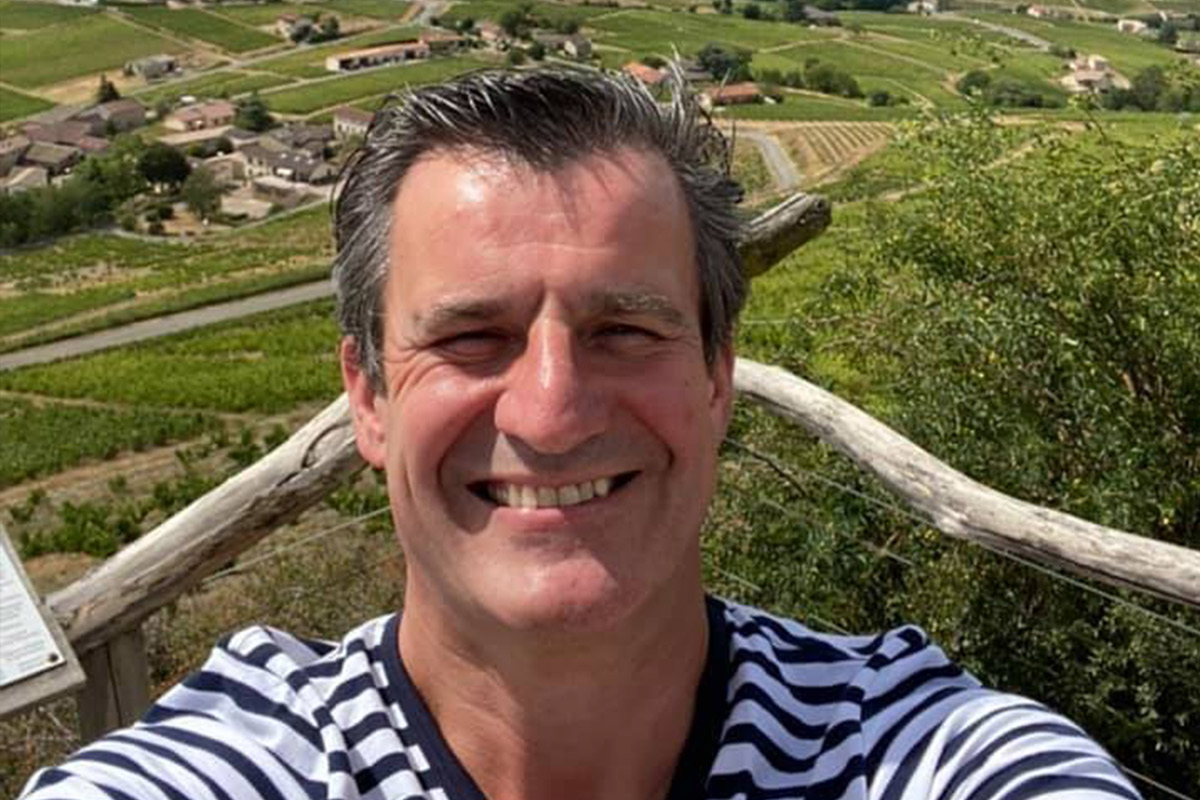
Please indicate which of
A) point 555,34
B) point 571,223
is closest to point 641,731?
point 571,223

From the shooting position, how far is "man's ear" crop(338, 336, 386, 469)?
1.51 meters

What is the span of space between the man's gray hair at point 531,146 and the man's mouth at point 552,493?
8.7 inches

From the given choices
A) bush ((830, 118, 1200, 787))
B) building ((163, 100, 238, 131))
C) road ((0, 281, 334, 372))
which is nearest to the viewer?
bush ((830, 118, 1200, 787))

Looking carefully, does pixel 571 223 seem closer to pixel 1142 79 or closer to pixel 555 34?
pixel 1142 79

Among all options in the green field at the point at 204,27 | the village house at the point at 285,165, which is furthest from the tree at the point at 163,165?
the green field at the point at 204,27

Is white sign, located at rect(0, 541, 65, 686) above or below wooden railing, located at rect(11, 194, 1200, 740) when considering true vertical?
above

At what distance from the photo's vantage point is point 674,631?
4.58 ft

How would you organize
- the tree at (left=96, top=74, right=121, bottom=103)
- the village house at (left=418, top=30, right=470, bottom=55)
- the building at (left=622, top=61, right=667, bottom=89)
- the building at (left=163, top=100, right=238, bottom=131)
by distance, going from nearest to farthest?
the building at (left=622, top=61, right=667, bottom=89)
the building at (left=163, top=100, right=238, bottom=131)
the tree at (left=96, top=74, right=121, bottom=103)
the village house at (left=418, top=30, right=470, bottom=55)

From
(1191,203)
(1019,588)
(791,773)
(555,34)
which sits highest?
(791,773)

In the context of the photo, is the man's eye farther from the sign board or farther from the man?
the sign board

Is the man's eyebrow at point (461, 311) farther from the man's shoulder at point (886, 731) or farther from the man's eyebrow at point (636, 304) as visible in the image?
the man's shoulder at point (886, 731)

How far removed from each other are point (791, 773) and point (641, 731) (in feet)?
0.53

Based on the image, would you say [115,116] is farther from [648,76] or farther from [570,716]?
[570,716]

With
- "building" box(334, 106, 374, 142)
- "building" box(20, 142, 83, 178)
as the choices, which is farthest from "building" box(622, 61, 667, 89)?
"building" box(20, 142, 83, 178)
